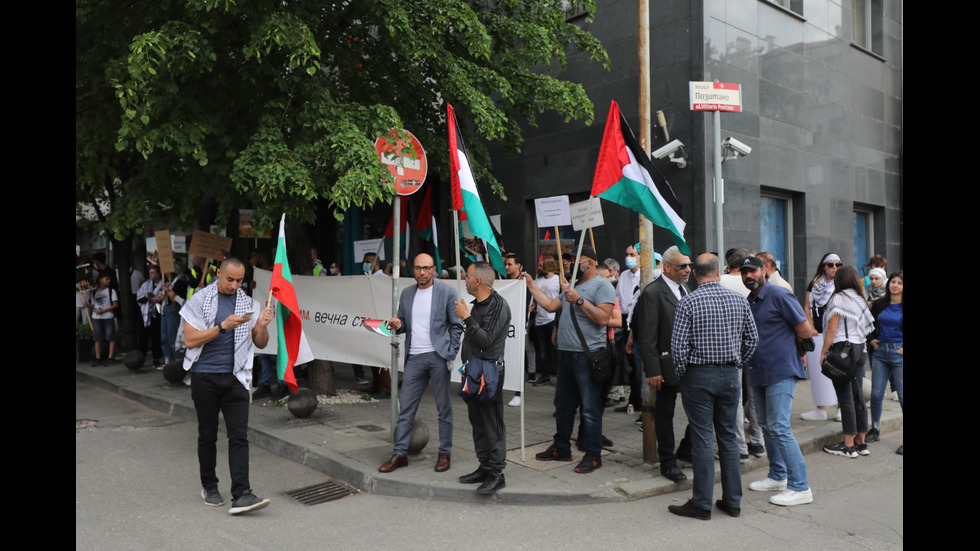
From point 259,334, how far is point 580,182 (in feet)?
26.9

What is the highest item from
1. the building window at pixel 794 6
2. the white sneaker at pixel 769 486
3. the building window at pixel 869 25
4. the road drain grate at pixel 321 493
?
the building window at pixel 869 25

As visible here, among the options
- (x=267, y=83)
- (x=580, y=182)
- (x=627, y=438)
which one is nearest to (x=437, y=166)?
(x=267, y=83)

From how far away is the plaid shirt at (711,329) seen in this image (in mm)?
5094

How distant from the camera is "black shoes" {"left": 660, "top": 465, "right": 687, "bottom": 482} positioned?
5891 millimetres

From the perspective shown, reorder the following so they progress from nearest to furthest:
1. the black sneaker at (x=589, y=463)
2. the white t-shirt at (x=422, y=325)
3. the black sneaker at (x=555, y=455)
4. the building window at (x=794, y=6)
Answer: the black sneaker at (x=589, y=463) < the white t-shirt at (x=422, y=325) < the black sneaker at (x=555, y=455) < the building window at (x=794, y=6)

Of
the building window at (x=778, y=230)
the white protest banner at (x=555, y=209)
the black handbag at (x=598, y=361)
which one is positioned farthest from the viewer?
the building window at (x=778, y=230)

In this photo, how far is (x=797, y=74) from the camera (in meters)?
13.1

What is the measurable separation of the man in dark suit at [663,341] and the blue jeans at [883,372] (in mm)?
2774

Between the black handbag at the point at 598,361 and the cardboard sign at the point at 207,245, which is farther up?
the cardboard sign at the point at 207,245

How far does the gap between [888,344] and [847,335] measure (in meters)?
0.89

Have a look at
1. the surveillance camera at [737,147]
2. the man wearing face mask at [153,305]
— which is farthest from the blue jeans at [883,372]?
the man wearing face mask at [153,305]

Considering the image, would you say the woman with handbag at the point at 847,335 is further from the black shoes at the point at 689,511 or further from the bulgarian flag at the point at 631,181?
the black shoes at the point at 689,511
